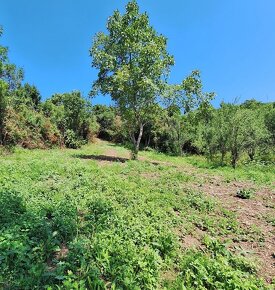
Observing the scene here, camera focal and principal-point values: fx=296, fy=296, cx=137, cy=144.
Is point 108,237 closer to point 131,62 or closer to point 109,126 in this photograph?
point 131,62

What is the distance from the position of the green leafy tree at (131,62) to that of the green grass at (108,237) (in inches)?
306

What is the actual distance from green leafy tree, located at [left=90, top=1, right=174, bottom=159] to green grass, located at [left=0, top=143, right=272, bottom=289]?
306 inches

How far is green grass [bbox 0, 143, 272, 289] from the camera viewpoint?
167 inches

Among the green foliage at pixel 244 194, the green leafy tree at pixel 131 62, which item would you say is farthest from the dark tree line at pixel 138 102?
the green foliage at pixel 244 194

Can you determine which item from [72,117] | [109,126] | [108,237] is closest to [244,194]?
[108,237]

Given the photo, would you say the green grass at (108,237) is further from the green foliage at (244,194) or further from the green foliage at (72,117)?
the green foliage at (72,117)

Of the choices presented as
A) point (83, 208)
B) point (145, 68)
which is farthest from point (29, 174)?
point (145, 68)

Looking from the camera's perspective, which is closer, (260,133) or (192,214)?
(192,214)

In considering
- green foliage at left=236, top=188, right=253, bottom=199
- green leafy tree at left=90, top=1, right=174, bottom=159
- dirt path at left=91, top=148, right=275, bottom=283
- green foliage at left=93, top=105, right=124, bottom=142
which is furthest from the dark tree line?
green foliage at left=93, top=105, right=124, bottom=142

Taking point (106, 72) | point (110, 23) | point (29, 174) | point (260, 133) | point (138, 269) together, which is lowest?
point (138, 269)

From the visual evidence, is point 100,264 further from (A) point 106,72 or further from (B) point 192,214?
(A) point 106,72

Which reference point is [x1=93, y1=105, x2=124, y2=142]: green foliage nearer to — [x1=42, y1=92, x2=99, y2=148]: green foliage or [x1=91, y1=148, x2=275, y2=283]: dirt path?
[x1=42, y1=92, x2=99, y2=148]: green foliage

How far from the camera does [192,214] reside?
743cm

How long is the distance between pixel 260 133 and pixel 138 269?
15.7m
